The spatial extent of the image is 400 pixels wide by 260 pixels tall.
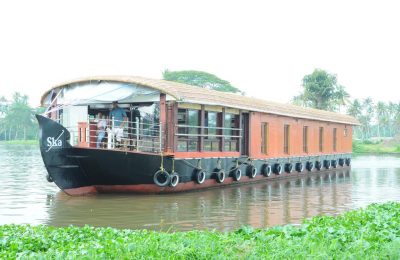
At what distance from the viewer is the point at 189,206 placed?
10414mm

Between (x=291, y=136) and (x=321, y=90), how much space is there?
2950cm

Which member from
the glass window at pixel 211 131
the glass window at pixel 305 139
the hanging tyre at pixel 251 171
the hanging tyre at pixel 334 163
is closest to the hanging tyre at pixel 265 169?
the hanging tyre at pixel 251 171

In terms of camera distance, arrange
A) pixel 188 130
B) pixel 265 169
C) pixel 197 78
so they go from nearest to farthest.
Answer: pixel 188 130, pixel 265 169, pixel 197 78

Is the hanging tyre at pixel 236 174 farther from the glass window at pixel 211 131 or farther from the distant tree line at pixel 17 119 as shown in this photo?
the distant tree line at pixel 17 119

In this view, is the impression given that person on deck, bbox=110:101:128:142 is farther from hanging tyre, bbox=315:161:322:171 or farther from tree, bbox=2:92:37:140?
tree, bbox=2:92:37:140

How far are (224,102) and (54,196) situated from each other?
497cm

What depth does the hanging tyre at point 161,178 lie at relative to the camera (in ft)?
38.4

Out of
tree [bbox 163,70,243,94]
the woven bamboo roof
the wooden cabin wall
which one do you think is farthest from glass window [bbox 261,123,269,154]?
tree [bbox 163,70,243,94]

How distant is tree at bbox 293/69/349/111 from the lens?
155 ft

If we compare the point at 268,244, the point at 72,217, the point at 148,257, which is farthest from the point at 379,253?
the point at 72,217

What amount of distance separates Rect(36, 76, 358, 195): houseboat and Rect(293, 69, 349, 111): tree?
32.7 meters

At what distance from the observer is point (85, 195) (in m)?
Result: 12.0

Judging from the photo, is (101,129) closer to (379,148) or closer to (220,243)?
(220,243)

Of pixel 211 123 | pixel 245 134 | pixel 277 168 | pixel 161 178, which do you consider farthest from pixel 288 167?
pixel 161 178
